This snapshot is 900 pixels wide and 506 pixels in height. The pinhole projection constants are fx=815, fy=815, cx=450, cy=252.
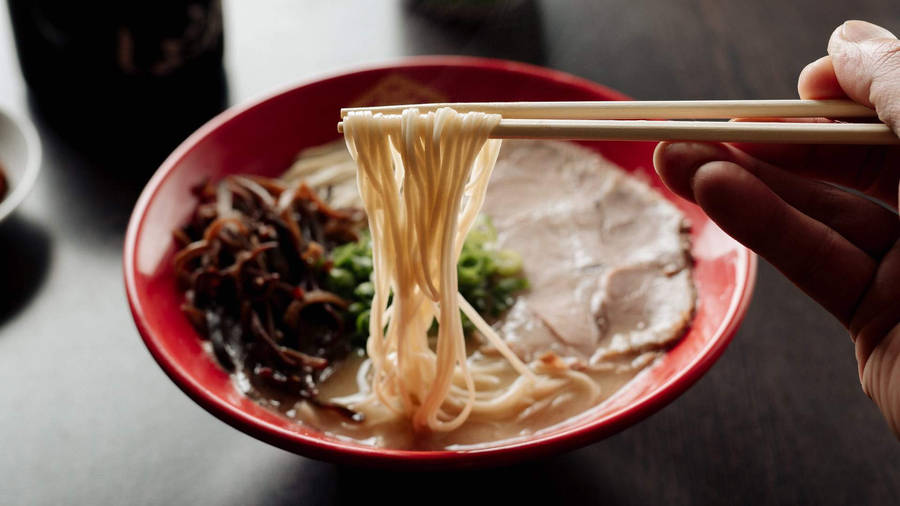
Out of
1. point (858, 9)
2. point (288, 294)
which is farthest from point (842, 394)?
point (858, 9)

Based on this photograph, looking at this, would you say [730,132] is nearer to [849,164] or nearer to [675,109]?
[675,109]

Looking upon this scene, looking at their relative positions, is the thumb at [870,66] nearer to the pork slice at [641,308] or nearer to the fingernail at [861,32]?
the fingernail at [861,32]

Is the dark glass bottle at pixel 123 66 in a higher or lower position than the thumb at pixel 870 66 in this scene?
lower

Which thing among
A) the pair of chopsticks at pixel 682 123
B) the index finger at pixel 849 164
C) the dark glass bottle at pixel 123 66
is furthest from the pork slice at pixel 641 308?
the dark glass bottle at pixel 123 66

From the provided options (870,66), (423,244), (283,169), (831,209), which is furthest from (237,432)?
(870,66)

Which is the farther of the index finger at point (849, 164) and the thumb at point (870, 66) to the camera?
the index finger at point (849, 164)

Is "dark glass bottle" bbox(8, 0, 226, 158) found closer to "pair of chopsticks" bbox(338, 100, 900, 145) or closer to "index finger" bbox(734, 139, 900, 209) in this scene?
"pair of chopsticks" bbox(338, 100, 900, 145)

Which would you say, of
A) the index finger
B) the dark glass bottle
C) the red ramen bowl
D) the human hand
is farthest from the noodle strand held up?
the dark glass bottle

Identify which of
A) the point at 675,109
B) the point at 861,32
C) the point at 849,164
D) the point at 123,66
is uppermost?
the point at 861,32

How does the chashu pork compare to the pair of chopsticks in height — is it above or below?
below
